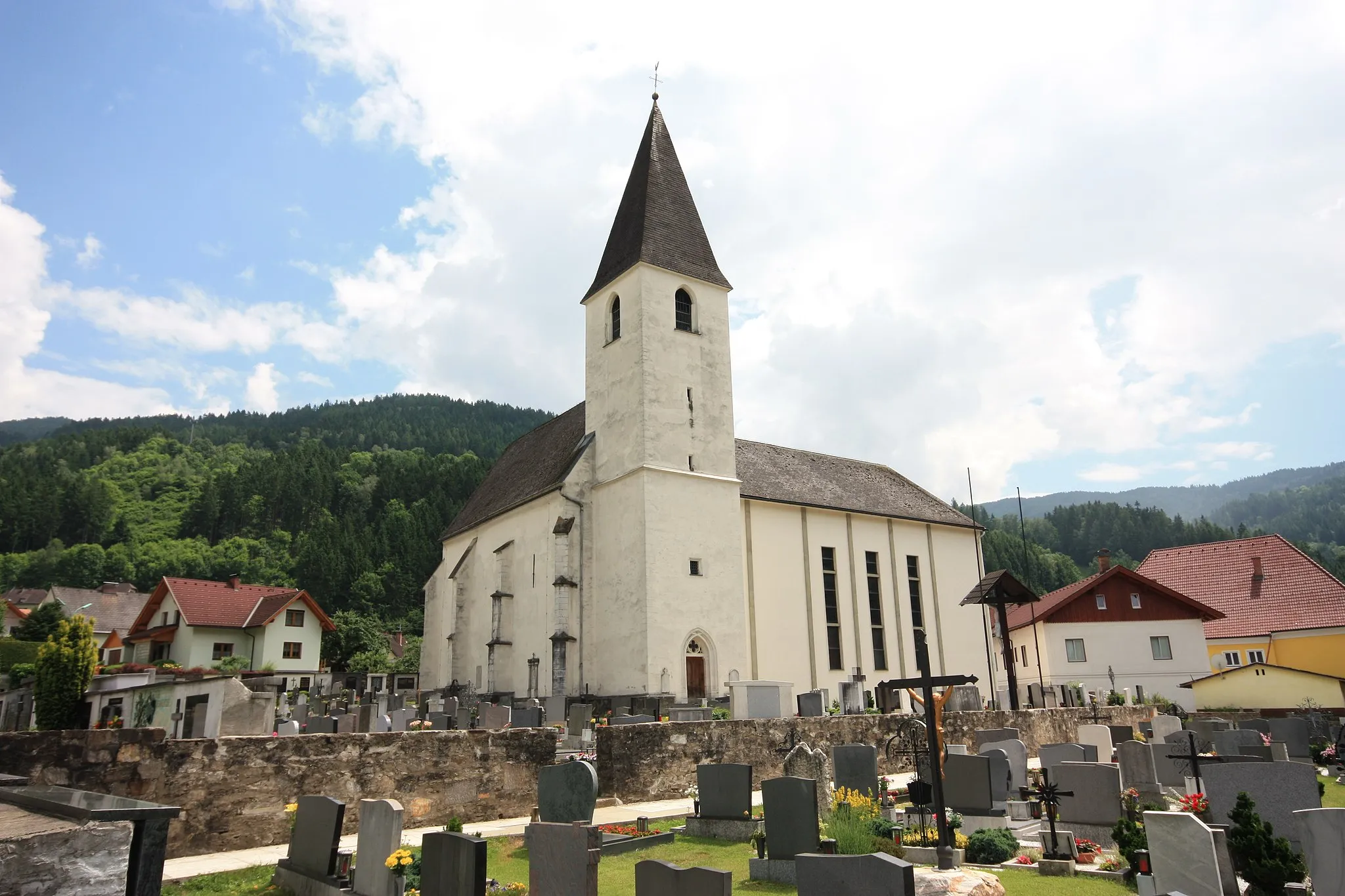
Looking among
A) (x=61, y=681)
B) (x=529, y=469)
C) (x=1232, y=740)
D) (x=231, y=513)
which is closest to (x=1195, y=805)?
(x=1232, y=740)

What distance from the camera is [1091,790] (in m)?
12.4

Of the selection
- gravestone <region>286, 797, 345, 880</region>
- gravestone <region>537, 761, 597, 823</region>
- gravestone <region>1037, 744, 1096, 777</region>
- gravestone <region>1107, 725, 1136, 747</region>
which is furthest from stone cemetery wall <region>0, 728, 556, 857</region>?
gravestone <region>1107, 725, 1136, 747</region>

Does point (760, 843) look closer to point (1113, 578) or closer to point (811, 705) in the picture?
point (811, 705)

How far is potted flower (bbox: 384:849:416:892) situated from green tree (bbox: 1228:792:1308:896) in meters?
8.57

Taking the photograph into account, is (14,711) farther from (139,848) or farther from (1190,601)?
(1190,601)

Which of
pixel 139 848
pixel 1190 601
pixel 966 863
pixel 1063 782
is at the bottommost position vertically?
pixel 966 863

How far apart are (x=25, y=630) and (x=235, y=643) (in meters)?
11.4

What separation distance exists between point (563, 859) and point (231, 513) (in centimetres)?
10274

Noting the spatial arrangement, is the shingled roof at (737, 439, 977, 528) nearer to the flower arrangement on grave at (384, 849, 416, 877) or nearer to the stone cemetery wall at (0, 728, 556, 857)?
the stone cemetery wall at (0, 728, 556, 857)

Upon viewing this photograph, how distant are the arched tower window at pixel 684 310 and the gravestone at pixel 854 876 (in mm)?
26176

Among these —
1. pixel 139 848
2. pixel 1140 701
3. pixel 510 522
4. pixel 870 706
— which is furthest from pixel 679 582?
pixel 139 848

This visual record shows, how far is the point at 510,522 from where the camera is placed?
3459 cm

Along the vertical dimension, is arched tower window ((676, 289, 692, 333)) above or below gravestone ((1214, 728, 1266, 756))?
above

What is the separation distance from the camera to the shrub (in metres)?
11.1
